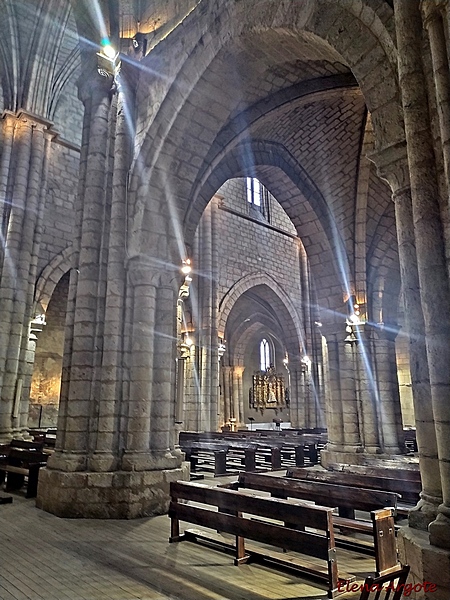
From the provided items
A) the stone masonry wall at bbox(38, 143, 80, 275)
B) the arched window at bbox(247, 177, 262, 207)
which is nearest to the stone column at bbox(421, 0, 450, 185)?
the stone masonry wall at bbox(38, 143, 80, 275)

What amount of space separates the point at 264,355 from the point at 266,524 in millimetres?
28438

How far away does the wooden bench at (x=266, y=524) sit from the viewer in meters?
3.39

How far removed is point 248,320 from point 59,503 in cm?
2257

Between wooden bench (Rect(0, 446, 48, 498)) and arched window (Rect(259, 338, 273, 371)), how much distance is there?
24019 millimetres

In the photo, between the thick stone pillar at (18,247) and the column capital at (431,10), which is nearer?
the column capital at (431,10)

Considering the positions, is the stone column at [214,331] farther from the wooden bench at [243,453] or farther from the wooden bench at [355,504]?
the wooden bench at [355,504]

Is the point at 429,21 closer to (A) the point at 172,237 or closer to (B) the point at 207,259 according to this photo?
(A) the point at 172,237

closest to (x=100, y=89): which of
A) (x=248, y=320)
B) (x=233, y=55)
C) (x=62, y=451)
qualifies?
(x=233, y=55)

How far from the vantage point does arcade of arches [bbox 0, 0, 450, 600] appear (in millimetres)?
3338

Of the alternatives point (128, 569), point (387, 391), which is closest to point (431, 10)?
point (128, 569)

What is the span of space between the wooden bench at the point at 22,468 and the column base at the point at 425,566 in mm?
6102

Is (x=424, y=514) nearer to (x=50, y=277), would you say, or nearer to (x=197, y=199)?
(x=197, y=199)

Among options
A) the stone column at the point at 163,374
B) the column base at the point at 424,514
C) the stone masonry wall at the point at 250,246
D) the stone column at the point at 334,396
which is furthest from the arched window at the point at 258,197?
the column base at the point at 424,514

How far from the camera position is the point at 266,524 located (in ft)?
12.3
